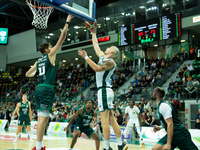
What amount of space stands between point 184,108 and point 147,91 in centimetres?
277

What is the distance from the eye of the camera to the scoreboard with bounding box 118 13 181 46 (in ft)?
59.1

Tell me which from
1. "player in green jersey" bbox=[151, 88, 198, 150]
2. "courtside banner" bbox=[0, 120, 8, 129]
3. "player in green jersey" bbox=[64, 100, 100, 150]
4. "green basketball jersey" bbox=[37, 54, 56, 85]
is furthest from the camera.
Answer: "courtside banner" bbox=[0, 120, 8, 129]

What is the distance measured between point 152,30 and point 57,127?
1058cm

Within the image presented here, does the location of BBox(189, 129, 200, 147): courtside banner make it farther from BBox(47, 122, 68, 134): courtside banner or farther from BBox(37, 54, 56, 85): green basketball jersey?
BBox(47, 122, 68, 134): courtside banner

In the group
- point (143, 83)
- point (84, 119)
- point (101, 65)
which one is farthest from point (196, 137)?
point (143, 83)

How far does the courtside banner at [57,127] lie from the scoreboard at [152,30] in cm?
899

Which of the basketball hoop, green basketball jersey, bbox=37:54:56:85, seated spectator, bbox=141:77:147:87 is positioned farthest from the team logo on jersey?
green basketball jersey, bbox=37:54:56:85

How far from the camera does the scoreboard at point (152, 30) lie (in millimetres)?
18000

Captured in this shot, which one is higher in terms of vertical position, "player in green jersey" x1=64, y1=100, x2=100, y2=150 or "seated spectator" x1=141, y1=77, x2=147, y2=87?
"seated spectator" x1=141, y1=77, x2=147, y2=87

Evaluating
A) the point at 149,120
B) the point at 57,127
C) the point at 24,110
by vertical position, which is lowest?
the point at 57,127

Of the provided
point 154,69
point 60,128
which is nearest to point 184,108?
point 154,69

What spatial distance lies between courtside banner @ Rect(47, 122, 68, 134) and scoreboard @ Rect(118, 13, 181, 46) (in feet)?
29.5

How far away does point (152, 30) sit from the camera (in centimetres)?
1898

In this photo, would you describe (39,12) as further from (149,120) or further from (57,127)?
(57,127)
